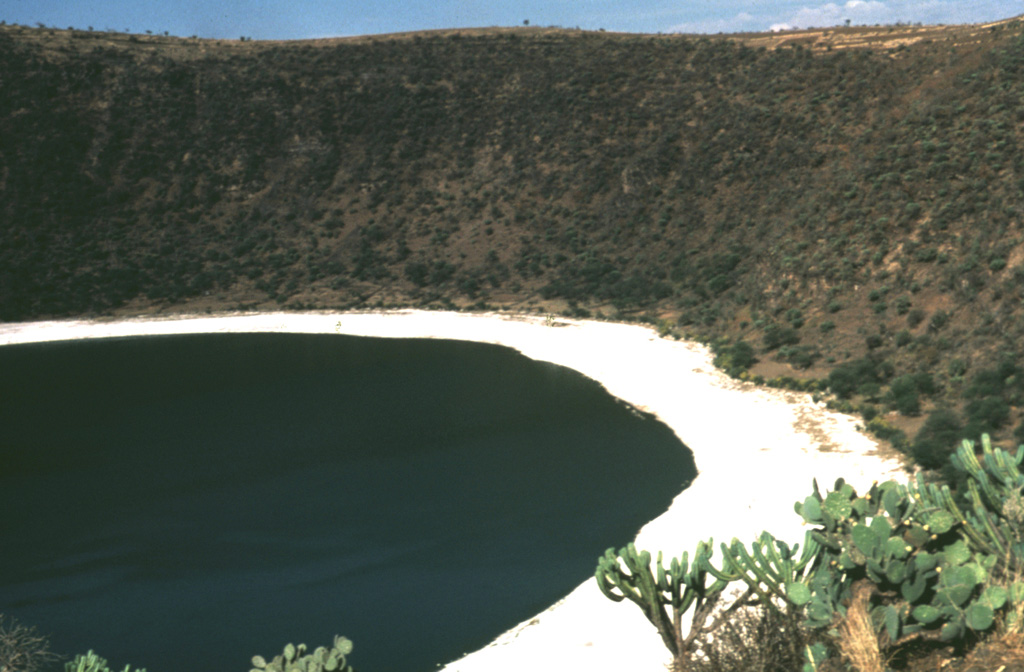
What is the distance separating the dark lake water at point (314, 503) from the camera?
1589cm

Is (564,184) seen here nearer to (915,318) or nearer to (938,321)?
(915,318)

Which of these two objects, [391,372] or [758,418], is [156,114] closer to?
[391,372]

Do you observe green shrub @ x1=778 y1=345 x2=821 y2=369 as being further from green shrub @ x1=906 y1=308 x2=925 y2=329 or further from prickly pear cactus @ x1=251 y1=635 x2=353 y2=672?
prickly pear cactus @ x1=251 y1=635 x2=353 y2=672

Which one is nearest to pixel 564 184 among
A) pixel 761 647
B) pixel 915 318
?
pixel 915 318

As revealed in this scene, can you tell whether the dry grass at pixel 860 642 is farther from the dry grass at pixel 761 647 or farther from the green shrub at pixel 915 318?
the green shrub at pixel 915 318

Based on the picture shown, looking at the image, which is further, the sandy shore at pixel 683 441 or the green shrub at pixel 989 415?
the green shrub at pixel 989 415

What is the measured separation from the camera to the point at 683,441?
25.1m

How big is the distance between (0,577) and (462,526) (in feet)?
34.0

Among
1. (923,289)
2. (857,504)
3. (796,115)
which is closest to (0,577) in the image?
(857,504)

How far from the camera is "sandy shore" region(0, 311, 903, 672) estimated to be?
13711mm

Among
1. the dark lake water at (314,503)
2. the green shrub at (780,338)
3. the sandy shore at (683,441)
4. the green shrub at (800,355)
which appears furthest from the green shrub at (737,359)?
the dark lake water at (314,503)

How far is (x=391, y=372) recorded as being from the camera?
3706 centimetres

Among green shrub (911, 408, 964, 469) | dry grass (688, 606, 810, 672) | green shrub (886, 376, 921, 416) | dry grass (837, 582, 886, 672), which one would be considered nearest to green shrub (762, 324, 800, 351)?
green shrub (886, 376, 921, 416)

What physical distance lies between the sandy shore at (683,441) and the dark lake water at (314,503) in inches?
36.2
